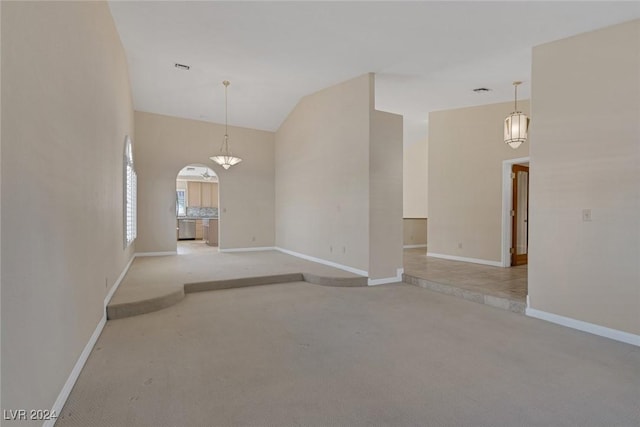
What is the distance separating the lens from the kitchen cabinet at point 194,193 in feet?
43.7

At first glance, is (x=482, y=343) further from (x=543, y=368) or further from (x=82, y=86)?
(x=82, y=86)

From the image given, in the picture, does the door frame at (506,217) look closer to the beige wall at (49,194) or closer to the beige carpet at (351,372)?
the beige carpet at (351,372)

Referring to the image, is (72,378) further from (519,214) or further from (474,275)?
(519,214)

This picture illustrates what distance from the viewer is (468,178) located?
22.6 feet

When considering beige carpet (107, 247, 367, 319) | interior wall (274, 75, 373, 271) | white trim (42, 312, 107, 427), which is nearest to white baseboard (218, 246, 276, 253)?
beige carpet (107, 247, 367, 319)

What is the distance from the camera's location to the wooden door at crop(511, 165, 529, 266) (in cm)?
641

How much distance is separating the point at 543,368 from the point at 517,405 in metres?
0.73

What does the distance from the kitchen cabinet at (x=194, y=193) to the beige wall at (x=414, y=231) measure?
8.56 metres

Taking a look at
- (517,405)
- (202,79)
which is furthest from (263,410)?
(202,79)

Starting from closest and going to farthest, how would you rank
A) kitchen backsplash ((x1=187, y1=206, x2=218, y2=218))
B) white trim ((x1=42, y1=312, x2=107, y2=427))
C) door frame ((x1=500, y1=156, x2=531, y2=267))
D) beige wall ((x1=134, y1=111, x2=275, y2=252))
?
white trim ((x1=42, y1=312, x2=107, y2=427)) → door frame ((x1=500, y1=156, x2=531, y2=267)) → beige wall ((x1=134, y1=111, x2=275, y2=252)) → kitchen backsplash ((x1=187, y1=206, x2=218, y2=218))

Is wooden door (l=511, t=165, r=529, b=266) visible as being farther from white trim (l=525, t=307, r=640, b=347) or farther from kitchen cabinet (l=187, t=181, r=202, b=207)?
kitchen cabinet (l=187, t=181, r=202, b=207)

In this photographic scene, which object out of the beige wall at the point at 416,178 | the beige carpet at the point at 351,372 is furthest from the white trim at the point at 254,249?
the beige carpet at the point at 351,372

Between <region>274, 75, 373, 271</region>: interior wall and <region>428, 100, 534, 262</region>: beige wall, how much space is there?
270cm

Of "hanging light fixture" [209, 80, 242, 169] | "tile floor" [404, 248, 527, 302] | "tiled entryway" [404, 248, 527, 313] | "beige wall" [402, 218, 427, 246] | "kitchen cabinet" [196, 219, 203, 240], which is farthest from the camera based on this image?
"kitchen cabinet" [196, 219, 203, 240]
